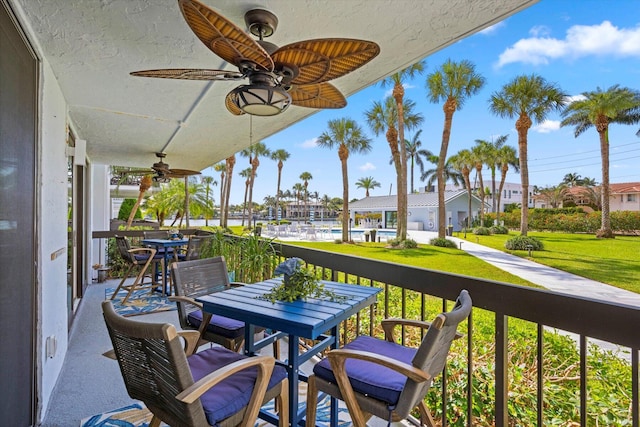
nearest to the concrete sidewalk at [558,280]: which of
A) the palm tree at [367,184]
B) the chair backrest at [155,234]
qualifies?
the chair backrest at [155,234]

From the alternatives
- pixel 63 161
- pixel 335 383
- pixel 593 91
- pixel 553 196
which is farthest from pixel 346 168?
pixel 553 196

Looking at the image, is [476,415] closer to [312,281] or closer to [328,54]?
[312,281]

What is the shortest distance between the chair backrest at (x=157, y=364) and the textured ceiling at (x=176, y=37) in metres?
1.52

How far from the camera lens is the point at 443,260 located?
1283 cm

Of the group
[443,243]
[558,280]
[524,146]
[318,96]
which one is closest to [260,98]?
[318,96]

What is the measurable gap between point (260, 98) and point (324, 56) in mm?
405

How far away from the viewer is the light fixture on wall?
1799mm

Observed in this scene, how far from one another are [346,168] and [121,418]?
1782cm

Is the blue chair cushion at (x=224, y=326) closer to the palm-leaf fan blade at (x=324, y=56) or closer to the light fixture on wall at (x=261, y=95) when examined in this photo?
the light fixture on wall at (x=261, y=95)

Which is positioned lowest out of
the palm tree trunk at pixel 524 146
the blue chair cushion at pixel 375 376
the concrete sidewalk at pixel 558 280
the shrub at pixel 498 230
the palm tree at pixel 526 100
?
the concrete sidewalk at pixel 558 280

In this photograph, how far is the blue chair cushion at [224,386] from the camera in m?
1.38

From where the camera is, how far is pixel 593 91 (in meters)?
18.7

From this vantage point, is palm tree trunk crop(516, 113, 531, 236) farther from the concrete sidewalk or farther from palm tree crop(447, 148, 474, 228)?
palm tree crop(447, 148, 474, 228)

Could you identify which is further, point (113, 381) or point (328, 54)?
point (113, 381)
